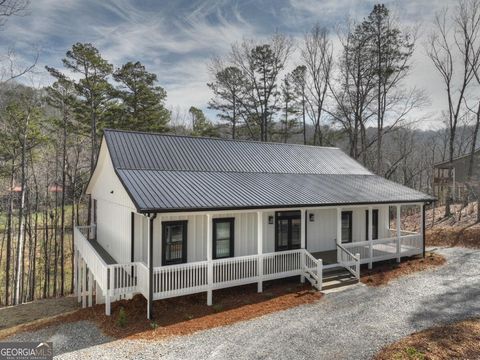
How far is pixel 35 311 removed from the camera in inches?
502

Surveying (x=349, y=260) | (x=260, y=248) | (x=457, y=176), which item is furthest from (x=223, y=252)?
(x=457, y=176)

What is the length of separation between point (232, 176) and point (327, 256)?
196 inches

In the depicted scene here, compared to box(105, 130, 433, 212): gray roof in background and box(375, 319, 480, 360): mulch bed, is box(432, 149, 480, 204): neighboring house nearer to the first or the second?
box(105, 130, 433, 212): gray roof in background

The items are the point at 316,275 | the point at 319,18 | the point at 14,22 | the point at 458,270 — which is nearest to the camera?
the point at 14,22

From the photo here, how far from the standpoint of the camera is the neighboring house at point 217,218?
916 centimetres

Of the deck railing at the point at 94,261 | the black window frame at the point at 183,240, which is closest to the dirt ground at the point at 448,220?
the black window frame at the point at 183,240

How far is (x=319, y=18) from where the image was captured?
27891 millimetres

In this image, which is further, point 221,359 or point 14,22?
point 14,22

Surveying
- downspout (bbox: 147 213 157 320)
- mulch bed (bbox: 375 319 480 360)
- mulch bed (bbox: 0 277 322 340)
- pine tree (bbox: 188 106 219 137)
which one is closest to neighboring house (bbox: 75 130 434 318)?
downspout (bbox: 147 213 157 320)

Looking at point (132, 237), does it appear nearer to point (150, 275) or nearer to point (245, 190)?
point (150, 275)

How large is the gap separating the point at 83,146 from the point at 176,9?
13054 millimetres

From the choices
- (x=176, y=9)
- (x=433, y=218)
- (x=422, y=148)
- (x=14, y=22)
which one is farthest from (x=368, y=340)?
(x=422, y=148)

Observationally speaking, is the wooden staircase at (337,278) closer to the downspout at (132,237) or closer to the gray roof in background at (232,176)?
the gray roof in background at (232,176)

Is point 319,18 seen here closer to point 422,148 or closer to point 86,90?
point 86,90
